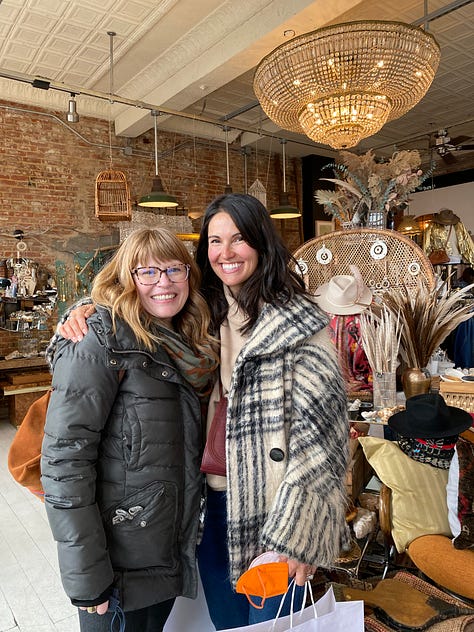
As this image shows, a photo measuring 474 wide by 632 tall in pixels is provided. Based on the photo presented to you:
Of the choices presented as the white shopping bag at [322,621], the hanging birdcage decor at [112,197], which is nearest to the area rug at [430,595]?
the white shopping bag at [322,621]

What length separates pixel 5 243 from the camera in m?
6.19

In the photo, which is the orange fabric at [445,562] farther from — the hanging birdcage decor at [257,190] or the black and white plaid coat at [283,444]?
the hanging birdcage decor at [257,190]

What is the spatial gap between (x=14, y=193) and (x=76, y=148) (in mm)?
1090

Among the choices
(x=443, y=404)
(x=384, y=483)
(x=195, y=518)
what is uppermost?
(x=443, y=404)

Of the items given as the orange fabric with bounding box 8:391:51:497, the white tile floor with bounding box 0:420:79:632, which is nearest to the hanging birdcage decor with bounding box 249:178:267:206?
the white tile floor with bounding box 0:420:79:632

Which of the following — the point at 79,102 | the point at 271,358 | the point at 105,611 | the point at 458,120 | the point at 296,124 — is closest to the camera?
the point at 105,611

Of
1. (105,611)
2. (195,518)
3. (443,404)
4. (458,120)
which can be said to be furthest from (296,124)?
(458,120)

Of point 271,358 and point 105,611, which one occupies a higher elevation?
point 271,358

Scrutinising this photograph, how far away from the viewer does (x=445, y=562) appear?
5.97 ft

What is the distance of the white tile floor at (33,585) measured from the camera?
5.43ft

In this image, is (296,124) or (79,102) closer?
(296,124)

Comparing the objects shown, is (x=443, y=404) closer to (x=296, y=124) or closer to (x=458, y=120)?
(x=296, y=124)

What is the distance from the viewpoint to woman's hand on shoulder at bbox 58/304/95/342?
125cm

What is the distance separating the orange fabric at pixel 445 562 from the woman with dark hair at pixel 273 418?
708 mm
